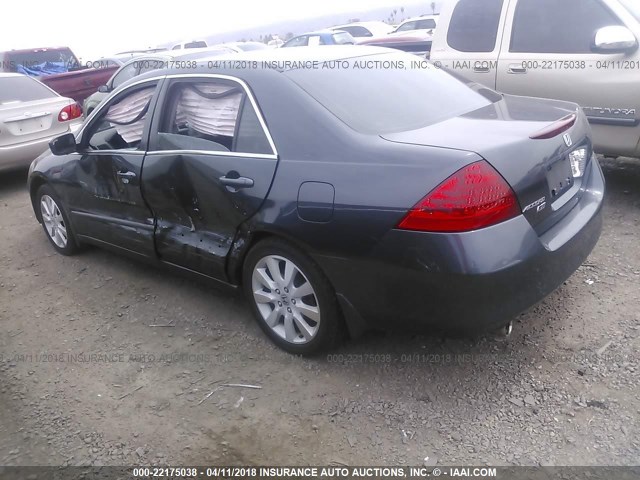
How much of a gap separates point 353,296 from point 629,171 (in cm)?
415

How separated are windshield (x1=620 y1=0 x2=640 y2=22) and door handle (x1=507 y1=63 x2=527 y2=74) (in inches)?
35.1

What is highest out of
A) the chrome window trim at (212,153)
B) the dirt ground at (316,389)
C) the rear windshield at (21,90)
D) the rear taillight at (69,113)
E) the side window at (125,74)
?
the chrome window trim at (212,153)

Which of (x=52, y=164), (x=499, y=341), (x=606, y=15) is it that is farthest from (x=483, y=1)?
(x=52, y=164)

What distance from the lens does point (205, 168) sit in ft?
10.3

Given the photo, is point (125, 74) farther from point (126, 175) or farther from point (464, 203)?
point (464, 203)

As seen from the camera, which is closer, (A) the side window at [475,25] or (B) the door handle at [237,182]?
(B) the door handle at [237,182]

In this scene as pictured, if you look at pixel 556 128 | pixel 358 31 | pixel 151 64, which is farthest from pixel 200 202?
pixel 358 31

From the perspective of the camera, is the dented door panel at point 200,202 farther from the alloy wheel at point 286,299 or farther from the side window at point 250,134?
the alloy wheel at point 286,299

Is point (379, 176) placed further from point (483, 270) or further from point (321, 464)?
point (321, 464)

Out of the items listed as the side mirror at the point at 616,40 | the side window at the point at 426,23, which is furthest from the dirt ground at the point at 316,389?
the side window at the point at 426,23

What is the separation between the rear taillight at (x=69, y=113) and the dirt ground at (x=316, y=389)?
4.39 meters

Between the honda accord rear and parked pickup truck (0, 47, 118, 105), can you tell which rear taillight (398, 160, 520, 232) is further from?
parked pickup truck (0, 47, 118, 105)

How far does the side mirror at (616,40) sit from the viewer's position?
Result: 14.2 ft

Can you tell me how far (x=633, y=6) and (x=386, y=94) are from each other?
2849 millimetres
